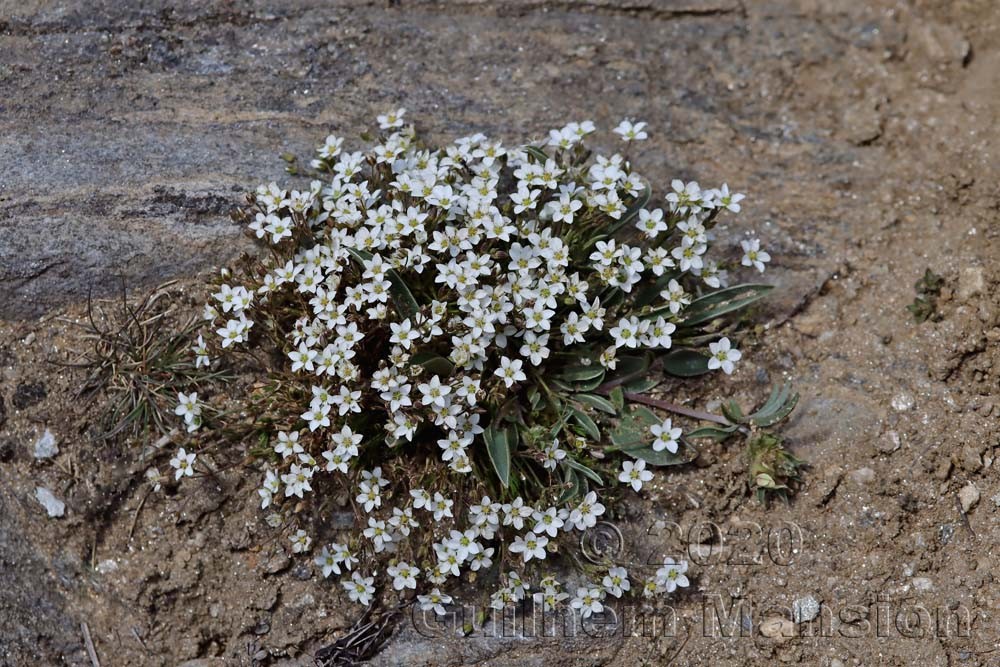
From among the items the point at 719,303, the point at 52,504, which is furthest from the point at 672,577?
the point at 52,504

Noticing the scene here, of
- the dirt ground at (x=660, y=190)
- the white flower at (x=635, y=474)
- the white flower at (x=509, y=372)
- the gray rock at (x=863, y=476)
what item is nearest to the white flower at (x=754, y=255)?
the dirt ground at (x=660, y=190)

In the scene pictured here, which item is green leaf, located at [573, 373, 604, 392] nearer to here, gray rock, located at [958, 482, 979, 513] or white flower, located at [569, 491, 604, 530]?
white flower, located at [569, 491, 604, 530]

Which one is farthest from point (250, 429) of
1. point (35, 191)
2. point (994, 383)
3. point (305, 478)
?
point (994, 383)

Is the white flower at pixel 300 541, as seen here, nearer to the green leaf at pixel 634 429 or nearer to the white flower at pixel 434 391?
the white flower at pixel 434 391

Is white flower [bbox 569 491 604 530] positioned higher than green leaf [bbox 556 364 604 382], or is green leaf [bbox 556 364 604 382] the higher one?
green leaf [bbox 556 364 604 382]

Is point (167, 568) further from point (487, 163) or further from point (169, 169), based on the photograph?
point (487, 163)

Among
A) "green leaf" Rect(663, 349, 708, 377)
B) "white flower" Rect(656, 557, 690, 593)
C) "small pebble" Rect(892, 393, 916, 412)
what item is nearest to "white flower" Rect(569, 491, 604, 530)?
"white flower" Rect(656, 557, 690, 593)

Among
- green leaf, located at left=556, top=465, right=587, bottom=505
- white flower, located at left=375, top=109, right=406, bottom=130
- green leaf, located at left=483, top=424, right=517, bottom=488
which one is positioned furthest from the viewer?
white flower, located at left=375, top=109, right=406, bottom=130

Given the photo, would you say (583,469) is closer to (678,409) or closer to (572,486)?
(572,486)
